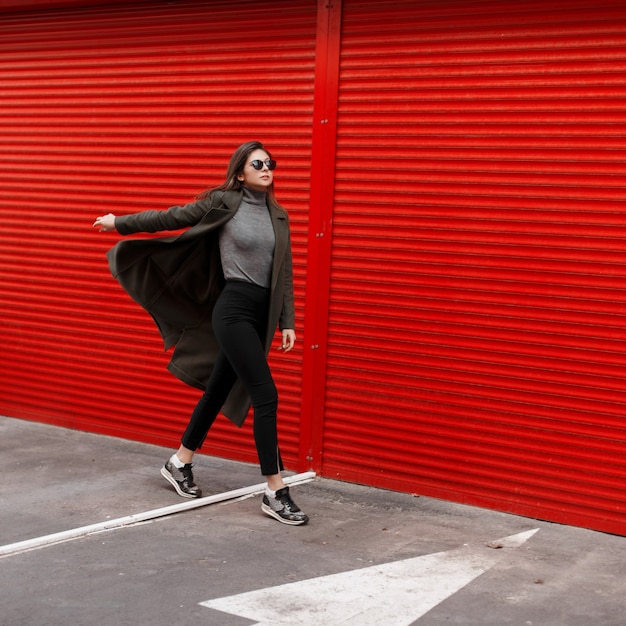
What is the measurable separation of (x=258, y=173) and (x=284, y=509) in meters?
1.92

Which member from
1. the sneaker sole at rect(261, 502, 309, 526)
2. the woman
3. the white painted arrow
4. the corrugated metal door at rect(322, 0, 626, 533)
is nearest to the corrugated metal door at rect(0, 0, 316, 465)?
the corrugated metal door at rect(322, 0, 626, 533)

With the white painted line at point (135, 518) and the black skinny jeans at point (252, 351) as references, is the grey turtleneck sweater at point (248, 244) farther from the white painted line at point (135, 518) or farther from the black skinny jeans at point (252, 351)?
the white painted line at point (135, 518)

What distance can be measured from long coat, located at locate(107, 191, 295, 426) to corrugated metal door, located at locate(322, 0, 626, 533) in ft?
2.46

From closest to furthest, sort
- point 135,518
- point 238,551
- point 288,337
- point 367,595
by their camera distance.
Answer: point 367,595, point 238,551, point 135,518, point 288,337

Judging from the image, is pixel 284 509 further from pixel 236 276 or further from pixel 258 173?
pixel 258 173

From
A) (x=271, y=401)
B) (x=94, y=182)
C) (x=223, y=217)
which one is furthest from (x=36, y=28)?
(x=271, y=401)

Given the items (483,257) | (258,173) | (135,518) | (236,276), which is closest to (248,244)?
(236,276)

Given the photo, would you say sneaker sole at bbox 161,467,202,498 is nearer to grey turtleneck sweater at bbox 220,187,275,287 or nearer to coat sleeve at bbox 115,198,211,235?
grey turtleneck sweater at bbox 220,187,275,287

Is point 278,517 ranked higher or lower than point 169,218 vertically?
lower

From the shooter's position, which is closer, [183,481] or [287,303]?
[287,303]

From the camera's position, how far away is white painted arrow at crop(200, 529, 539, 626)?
4.74 metres

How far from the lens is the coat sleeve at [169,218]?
6.26m

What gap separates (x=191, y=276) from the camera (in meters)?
6.68

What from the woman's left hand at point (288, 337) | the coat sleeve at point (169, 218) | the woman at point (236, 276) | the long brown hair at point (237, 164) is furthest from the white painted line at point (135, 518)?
the long brown hair at point (237, 164)
